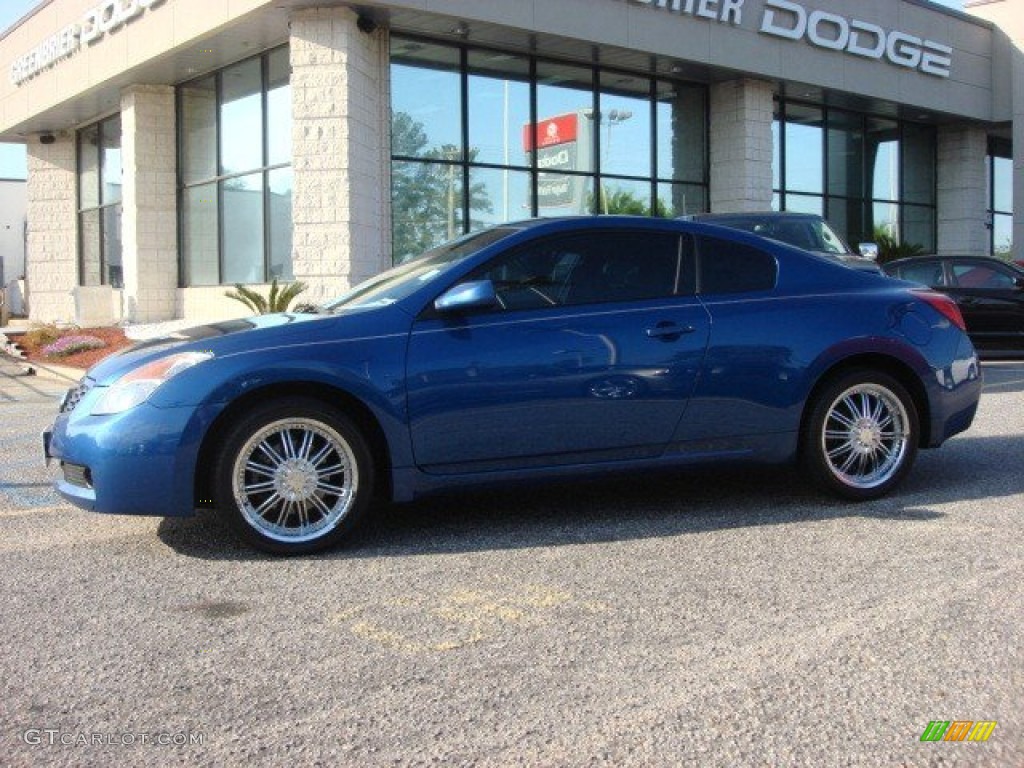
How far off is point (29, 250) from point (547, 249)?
2374 centimetres

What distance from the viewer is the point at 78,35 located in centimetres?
2039

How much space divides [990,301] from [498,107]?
8.58 m

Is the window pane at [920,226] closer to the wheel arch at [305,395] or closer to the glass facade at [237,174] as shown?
the glass facade at [237,174]

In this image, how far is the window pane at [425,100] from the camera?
16.9 m

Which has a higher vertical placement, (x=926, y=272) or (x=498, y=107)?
(x=498, y=107)

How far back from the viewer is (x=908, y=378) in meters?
5.70

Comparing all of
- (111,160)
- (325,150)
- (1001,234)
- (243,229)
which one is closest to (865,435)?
(325,150)

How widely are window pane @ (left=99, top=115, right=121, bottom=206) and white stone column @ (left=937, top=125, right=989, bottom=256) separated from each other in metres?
19.6

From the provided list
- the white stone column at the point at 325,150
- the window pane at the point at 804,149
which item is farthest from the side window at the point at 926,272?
the window pane at the point at 804,149

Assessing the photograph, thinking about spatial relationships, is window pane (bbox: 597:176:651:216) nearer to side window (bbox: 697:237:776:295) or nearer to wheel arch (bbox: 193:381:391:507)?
side window (bbox: 697:237:776:295)

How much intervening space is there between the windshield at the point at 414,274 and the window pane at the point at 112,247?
62.0ft

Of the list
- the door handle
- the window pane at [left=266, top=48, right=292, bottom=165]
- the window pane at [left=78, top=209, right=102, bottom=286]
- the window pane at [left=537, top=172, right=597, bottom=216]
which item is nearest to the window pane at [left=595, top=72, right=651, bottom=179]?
the window pane at [left=537, top=172, right=597, bottom=216]

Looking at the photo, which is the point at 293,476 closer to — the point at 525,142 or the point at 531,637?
the point at 531,637

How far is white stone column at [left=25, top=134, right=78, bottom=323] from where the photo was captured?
24.9m
